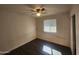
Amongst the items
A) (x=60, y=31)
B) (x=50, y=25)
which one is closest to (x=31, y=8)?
(x=50, y=25)

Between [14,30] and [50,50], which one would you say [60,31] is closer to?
[50,50]

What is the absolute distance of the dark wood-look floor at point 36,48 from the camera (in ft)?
3.70

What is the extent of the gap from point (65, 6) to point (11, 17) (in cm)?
66

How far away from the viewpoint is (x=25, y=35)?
1.24 m

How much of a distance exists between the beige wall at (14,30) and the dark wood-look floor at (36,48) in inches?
2.4

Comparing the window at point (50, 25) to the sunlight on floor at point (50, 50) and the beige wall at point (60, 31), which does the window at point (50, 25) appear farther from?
the sunlight on floor at point (50, 50)

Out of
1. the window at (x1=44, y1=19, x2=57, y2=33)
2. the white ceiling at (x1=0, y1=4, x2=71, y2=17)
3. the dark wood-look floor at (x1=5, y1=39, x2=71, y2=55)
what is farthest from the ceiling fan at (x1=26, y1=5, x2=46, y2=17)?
the dark wood-look floor at (x1=5, y1=39, x2=71, y2=55)

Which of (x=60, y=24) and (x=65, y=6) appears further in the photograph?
(x=60, y=24)

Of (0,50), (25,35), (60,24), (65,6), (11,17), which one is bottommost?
(0,50)

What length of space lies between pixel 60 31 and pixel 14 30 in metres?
0.59

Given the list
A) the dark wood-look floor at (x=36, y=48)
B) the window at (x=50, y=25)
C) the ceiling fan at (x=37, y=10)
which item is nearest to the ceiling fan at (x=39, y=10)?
the ceiling fan at (x=37, y=10)
